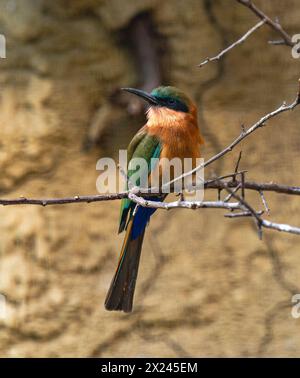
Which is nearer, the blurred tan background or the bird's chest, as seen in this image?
the bird's chest

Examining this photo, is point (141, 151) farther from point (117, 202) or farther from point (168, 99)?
point (117, 202)

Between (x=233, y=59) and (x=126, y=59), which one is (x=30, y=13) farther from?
(x=233, y=59)

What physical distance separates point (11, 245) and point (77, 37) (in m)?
0.84

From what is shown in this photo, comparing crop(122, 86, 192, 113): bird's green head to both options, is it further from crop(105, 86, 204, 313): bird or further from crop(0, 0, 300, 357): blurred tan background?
crop(0, 0, 300, 357): blurred tan background

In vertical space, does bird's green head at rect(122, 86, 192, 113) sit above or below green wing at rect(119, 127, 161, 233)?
above

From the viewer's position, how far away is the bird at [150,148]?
8.34 feet

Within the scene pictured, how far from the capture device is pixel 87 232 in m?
3.04

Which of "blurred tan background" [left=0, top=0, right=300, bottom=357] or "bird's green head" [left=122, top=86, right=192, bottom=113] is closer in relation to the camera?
"bird's green head" [left=122, top=86, right=192, bottom=113]

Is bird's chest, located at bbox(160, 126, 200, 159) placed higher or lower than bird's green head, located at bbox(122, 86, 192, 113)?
lower

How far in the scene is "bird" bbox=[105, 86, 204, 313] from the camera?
2.54 metres

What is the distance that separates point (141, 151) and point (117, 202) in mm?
507

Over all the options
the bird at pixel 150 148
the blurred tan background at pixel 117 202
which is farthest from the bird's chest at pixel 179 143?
the blurred tan background at pixel 117 202

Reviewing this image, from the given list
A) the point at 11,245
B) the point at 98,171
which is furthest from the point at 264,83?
the point at 11,245

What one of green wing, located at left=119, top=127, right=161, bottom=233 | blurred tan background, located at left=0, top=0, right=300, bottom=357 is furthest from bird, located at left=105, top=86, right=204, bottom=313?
blurred tan background, located at left=0, top=0, right=300, bottom=357
